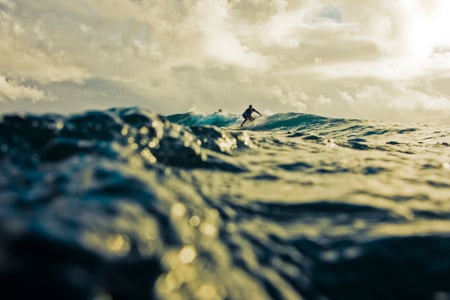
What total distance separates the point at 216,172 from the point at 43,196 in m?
2.82

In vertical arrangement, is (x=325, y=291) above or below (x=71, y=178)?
below

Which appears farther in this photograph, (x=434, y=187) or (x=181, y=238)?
(x=434, y=187)

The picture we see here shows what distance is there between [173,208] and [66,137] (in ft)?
6.58

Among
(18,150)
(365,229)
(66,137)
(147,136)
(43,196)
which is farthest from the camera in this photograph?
(147,136)

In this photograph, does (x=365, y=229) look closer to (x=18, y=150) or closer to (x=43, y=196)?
(x=43, y=196)

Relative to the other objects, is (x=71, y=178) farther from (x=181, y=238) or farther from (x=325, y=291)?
(x=325, y=291)

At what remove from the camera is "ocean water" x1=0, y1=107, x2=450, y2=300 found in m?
2.18

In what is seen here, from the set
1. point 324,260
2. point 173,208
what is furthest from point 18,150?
point 324,260

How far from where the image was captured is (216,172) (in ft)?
17.6

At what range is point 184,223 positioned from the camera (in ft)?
10.1

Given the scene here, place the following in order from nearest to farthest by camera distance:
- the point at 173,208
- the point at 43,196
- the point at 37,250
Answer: the point at 37,250 < the point at 43,196 < the point at 173,208

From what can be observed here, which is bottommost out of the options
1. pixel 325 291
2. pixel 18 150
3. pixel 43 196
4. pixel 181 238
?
pixel 325 291

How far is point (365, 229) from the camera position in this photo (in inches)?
142

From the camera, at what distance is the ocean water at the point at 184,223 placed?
218 centimetres
